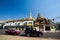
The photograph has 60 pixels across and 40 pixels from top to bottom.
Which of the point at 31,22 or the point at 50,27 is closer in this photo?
the point at 50,27

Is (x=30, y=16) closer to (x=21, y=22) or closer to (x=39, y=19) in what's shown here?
(x=21, y=22)

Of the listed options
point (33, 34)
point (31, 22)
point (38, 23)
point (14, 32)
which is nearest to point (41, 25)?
point (38, 23)

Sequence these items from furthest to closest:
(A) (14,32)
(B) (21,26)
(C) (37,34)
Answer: (B) (21,26) < (A) (14,32) < (C) (37,34)

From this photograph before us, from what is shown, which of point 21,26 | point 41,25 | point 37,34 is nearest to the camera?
point 37,34

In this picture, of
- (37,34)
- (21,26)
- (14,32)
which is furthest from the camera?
(21,26)

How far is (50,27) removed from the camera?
271 feet

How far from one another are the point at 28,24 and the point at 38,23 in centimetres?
896

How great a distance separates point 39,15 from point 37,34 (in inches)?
2121

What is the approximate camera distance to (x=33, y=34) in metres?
37.8

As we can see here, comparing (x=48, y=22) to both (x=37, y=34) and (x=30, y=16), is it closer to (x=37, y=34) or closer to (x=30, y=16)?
(x=30, y=16)

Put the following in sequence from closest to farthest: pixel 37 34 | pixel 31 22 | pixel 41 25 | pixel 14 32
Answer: pixel 37 34, pixel 14 32, pixel 41 25, pixel 31 22

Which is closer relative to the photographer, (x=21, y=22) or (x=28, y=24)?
(x=28, y=24)

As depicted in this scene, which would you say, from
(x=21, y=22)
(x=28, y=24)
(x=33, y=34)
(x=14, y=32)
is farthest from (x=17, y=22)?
(x=33, y=34)

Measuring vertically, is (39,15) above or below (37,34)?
above
